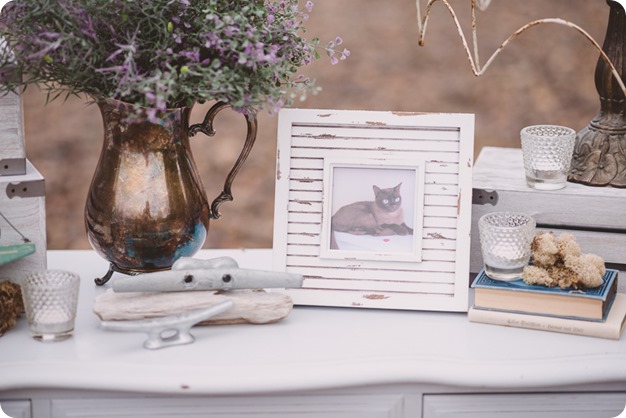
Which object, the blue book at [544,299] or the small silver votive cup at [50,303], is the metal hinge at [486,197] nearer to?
the blue book at [544,299]

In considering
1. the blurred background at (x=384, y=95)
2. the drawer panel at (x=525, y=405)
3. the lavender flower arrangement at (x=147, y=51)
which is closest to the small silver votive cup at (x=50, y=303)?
the lavender flower arrangement at (x=147, y=51)

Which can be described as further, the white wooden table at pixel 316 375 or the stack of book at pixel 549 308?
the stack of book at pixel 549 308

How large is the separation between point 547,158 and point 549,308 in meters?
0.25

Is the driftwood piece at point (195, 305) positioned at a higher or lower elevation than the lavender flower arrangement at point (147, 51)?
lower

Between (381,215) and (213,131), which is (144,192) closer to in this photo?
(213,131)

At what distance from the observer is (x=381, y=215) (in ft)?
4.50

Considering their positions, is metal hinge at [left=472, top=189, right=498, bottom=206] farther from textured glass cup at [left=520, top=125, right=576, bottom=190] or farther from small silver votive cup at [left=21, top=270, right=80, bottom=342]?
small silver votive cup at [left=21, top=270, right=80, bottom=342]

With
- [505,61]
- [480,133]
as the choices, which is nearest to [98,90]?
[480,133]

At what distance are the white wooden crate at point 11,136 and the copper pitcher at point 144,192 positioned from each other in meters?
0.11

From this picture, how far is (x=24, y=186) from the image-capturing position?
4.39 ft

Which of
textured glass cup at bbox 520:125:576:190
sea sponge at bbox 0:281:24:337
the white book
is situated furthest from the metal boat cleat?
textured glass cup at bbox 520:125:576:190

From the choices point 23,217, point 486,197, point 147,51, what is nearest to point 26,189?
point 23,217

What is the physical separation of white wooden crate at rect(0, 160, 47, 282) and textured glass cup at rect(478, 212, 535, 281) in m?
0.62

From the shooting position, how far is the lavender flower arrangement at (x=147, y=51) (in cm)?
123
